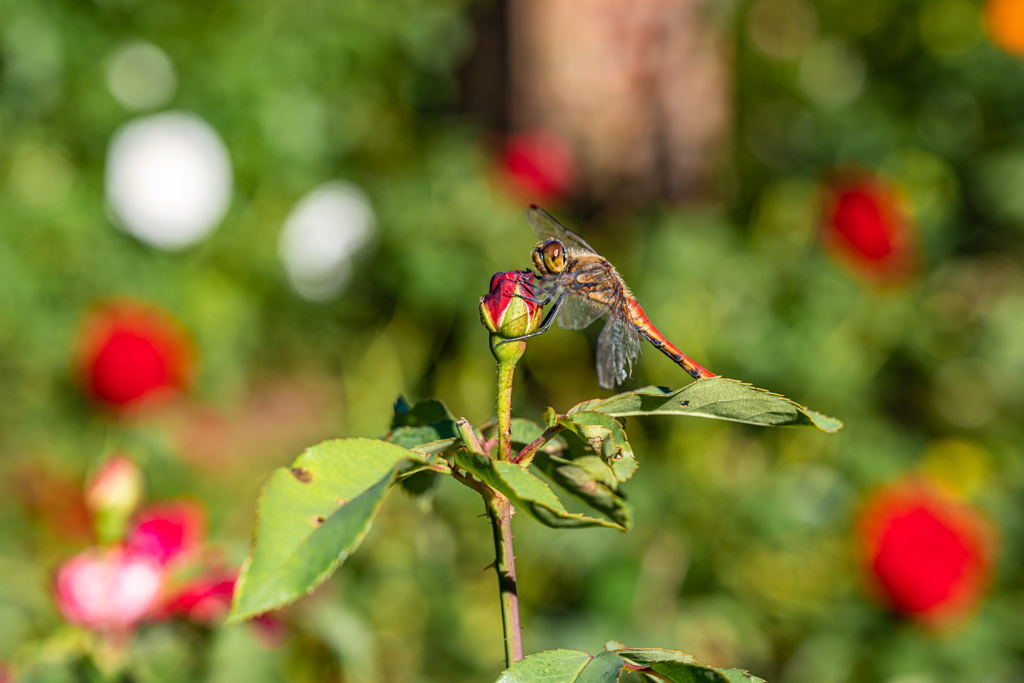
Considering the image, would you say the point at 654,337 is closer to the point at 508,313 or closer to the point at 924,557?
the point at 508,313

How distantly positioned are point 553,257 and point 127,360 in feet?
3.84

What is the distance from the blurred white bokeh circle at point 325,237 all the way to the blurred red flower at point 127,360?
Answer: 30.4 inches

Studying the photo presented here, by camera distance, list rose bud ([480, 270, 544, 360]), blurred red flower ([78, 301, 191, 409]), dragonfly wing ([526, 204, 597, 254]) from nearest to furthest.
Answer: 1. rose bud ([480, 270, 544, 360])
2. dragonfly wing ([526, 204, 597, 254])
3. blurred red flower ([78, 301, 191, 409])

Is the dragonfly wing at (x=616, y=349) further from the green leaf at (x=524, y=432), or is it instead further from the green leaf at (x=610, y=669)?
the green leaf at (x=610, y=669)

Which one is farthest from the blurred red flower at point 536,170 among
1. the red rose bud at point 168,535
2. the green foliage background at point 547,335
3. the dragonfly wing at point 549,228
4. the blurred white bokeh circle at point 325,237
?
the red rose bud at point 168,535

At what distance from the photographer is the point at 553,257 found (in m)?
0.46

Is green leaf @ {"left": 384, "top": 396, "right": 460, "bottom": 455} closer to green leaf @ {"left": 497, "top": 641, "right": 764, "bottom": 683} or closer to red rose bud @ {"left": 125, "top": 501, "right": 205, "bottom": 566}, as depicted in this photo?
green leaf @ {"left": 497, "top": 641, "right": 764, "bottom": 683}

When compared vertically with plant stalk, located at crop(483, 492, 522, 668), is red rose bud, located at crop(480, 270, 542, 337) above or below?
above

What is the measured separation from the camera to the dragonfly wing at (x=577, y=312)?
51cm

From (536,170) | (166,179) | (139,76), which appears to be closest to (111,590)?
(536,170)

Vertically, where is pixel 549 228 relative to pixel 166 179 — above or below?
above

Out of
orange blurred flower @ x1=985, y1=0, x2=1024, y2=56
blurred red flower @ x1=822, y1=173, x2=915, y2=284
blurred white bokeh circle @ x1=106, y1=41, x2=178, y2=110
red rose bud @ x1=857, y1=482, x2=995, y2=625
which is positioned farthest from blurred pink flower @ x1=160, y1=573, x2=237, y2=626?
orange blurred flower @ x1=985, y1=0, x2=1024, y2=56

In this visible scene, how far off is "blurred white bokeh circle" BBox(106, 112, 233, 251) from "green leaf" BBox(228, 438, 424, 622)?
2133 mm

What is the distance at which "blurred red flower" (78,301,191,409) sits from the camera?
4.54ft
